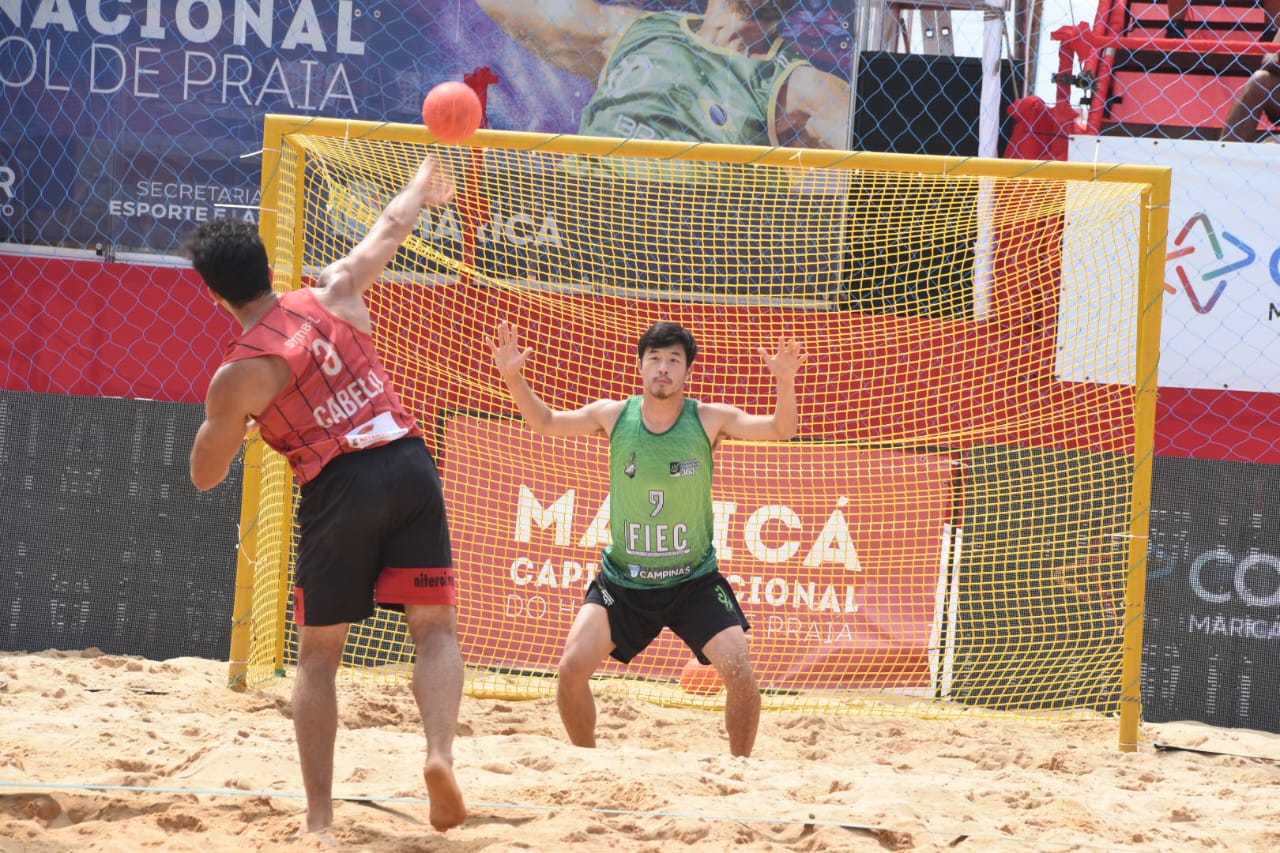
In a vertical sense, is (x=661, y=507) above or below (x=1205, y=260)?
below

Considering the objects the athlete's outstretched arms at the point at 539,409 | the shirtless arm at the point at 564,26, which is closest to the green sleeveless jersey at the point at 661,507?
the athlete's outstretched arms at the point at 539,409

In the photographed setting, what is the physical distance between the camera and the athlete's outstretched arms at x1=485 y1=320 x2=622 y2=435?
5242mm

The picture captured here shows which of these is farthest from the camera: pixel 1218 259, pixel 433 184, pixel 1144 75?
pixel 1144 75

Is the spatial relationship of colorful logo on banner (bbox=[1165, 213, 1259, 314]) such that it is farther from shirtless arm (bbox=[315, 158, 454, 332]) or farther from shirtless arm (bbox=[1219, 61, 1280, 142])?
shirtless arm (bbox=[315, 158, 454, 332])

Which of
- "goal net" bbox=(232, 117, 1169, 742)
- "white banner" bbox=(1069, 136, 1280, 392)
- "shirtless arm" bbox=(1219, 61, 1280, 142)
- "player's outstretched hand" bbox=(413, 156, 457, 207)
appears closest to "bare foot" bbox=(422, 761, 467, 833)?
"player's outstretched hand" bbox=(413, 156, 457, 207)

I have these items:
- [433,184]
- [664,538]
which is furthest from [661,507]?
[433,184]

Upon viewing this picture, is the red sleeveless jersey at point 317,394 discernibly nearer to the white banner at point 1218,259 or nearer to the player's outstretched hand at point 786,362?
the player's outstretched hand at point 786,362

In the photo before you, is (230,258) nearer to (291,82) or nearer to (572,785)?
(572,785)

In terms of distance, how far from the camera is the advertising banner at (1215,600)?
22.1ft

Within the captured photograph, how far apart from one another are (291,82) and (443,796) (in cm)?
578

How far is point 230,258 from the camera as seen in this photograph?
351 centimetres

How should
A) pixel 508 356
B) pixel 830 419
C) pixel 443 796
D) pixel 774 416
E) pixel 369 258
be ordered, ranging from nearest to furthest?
pixel 443 796 → pixel 369 258 → pixel 774 416 → pixel 508 356 → pixel 830 419

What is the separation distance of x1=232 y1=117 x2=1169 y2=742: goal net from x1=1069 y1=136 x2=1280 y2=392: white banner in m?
0.37

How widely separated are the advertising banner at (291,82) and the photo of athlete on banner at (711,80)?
0.01 meters
